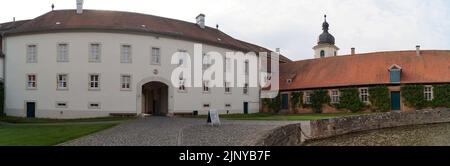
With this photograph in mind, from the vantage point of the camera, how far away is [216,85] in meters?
35.0

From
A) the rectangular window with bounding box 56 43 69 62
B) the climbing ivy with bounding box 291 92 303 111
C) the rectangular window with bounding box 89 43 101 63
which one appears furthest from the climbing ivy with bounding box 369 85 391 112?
the rectangular window with bounding box 56 43 69 62

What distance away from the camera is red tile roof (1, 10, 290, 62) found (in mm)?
29250

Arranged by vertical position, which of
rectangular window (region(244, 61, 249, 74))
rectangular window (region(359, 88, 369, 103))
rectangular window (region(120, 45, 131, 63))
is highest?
rectangular window (region(120, 45, 131, 63))

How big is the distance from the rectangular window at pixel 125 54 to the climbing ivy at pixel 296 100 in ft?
51.2

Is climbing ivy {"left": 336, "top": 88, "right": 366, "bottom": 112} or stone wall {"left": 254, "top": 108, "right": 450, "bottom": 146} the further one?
climbing ivy {"left": 336, "top": 88, "right": 366, "bottom": 112}

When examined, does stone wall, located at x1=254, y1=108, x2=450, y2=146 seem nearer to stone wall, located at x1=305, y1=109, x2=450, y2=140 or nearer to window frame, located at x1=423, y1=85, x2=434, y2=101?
stone wall, located at x1=305, y1=109, x2=450, y2=140

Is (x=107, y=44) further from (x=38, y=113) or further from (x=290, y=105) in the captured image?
(x=290, y=105)

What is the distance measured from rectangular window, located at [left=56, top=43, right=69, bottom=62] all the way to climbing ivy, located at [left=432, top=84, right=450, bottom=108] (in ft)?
89.1

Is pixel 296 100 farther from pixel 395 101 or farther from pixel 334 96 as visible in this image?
pixel 395 101

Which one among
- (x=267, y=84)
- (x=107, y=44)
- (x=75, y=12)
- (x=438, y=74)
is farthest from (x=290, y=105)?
(x=75, y=12)

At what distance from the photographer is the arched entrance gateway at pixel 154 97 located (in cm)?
3073

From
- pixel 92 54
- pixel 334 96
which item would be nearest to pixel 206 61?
pixel 92 54

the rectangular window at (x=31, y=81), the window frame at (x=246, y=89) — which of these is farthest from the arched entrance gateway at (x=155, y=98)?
the window frame at (x=246, y=89)

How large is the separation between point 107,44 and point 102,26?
4.19 feet
